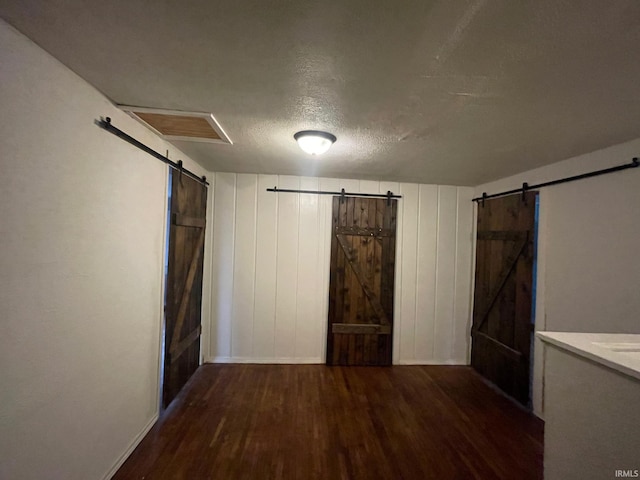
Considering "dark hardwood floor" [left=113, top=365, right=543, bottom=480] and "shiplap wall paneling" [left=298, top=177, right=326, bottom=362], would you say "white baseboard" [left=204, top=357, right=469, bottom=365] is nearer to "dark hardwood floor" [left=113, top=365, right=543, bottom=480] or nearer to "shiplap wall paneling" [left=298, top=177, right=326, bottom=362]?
"shiplap wall paneling" [left=298, top=177, right=326, bottom=362]

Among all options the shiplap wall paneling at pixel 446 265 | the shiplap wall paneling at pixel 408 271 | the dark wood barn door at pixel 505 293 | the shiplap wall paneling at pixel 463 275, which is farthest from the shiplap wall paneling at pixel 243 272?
the dark wood barn door at pixel 505 293

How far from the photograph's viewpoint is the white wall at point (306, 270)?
134 inches

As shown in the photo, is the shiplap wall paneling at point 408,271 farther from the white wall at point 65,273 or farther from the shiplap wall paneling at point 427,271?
the white wall at point 65,273

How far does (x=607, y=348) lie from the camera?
1.11 metres

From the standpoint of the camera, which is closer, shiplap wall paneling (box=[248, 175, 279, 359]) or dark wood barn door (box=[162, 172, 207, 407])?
dark wood barn door (box=[162, 172, 207, 407])

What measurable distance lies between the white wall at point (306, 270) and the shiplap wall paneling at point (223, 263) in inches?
0.5

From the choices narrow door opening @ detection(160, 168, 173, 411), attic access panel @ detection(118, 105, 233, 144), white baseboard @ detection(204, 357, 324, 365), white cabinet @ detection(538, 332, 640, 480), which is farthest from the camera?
white baseboard @ detection(204, 357, 324, 365)

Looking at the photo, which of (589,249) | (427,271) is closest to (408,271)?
(427,271)

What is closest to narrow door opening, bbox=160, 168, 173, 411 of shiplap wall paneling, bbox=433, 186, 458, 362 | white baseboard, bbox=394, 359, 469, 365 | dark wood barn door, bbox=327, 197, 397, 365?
dark wood barn door, bbox=327, 197, 397, 365

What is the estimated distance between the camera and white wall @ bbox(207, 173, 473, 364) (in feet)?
11.2

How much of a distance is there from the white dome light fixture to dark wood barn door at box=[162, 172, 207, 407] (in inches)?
48.6

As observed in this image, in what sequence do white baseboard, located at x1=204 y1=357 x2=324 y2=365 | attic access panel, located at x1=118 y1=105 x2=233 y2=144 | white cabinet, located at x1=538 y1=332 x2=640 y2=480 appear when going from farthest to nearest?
white baseboard, located at x1=204 y1=357 x2=324 y2=365 < attic access panel, located at x1=118 y1=105 x2=233 y2=144 < white cabinet, located at x1=538 y1=332 x2=640 y2=480

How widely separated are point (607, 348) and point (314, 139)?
6.15 ft

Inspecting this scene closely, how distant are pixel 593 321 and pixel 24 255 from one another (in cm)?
348
